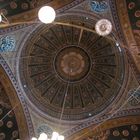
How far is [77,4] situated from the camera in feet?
34.0

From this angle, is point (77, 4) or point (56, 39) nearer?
point (77, 4)

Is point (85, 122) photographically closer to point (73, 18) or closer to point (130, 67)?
point (130, 67)

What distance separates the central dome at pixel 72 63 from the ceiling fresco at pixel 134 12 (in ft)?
6.08

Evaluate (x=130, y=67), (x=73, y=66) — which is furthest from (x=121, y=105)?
A: (x=73, y=66)

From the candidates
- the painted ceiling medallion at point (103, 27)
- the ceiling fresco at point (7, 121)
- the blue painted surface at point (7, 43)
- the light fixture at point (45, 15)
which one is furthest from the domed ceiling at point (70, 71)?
the light fixture at point (45, 15)

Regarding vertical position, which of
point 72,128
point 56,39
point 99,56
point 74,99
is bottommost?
point 72,128

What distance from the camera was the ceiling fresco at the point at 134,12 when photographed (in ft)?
32.8

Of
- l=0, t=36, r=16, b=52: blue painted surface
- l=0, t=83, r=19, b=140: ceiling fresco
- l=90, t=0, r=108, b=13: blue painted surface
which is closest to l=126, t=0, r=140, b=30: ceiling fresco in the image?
l=90, t=0, r=108, b=13: blue painted surface

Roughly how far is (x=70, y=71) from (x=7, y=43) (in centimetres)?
207

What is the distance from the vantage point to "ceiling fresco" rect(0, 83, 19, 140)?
35.7ft

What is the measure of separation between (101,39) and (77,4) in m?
1.36

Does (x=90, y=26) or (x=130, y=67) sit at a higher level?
(x=90, y=26)

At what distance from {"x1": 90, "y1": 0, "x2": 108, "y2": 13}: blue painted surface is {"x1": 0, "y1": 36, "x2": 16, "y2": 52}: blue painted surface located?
228 centimetres

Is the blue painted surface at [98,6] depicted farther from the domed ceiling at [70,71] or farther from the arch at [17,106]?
the arch at [17,106]
